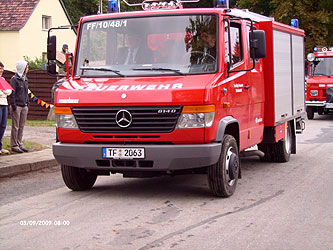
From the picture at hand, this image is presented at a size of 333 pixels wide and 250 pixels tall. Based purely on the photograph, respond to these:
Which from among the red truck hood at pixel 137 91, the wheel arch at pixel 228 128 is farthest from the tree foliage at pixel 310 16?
the red truck hood at pixel 137 91

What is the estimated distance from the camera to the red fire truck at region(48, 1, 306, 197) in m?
7.48

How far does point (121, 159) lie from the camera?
764 cm

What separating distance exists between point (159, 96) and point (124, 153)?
0.82 m

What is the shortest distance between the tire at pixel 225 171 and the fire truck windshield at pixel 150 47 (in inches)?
39.3

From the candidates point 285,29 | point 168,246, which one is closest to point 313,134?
point 285,29

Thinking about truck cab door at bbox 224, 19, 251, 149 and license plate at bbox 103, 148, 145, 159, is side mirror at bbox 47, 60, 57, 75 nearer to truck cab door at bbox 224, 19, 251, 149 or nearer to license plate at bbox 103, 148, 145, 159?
license plate at bbox 103, 148, 145, 159

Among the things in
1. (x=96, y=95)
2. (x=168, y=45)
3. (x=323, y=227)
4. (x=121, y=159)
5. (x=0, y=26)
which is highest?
(x=0, y=26)

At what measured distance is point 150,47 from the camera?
8.20 m

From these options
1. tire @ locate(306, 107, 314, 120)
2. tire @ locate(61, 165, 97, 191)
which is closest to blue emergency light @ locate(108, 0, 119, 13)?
tire @ locate(61, 165, 97, 191)

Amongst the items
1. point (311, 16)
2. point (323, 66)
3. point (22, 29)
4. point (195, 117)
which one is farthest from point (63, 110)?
point (22, 29)

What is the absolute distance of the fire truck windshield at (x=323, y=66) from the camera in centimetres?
2333

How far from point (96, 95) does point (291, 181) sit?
340 centimetres

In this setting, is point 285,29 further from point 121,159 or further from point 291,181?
point 121,159

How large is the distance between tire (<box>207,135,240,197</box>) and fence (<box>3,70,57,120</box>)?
13.8 metres
